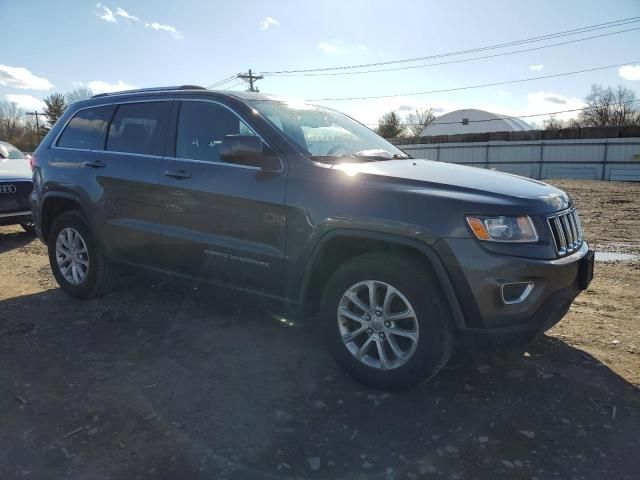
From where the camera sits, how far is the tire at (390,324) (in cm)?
295

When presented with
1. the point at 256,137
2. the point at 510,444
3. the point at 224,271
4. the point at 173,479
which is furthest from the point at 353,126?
the point at 173,479

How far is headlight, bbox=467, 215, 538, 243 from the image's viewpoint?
2799 millimetres

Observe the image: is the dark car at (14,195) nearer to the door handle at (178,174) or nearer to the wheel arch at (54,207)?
the wheel arch at (54,207)

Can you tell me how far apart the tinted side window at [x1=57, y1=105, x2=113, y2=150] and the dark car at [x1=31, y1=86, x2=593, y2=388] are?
0.04 meters

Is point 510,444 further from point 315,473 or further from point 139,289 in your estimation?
point 139,289

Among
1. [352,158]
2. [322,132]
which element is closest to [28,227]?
[322,132]

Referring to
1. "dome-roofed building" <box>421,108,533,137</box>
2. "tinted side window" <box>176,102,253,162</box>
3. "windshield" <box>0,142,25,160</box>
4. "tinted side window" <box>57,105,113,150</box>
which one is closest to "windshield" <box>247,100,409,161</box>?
"tinted side window" <box>176,102,253,162</box>

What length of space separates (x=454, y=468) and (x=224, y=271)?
2058mm

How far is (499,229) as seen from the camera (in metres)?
2.81

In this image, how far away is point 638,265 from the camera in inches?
245

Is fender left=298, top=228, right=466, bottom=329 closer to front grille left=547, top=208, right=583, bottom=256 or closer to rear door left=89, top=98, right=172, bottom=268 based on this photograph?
front grille left=547, top=208, right=583, bottom=256

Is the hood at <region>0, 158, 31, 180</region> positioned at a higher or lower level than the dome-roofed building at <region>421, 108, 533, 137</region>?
lower

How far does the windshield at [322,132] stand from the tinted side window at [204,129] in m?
0.23

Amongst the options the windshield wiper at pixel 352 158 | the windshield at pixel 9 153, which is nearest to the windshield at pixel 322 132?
the windshield wiper at pixel 352 158
